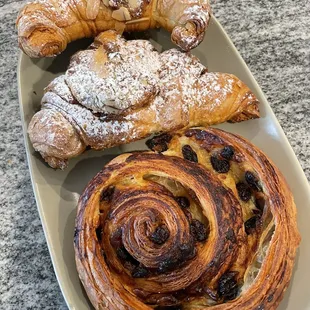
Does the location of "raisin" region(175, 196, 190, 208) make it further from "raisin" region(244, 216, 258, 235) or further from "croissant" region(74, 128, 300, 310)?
"raisin" region(244, 216, 258, 235)

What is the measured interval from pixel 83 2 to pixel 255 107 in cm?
40

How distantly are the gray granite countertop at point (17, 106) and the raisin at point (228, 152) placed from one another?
316 mm

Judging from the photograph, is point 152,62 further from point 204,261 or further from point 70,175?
point 204,261

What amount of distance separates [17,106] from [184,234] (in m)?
0.55

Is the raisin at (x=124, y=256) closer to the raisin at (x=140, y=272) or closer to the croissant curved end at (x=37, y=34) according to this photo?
the raisin at (x=140, y=272)

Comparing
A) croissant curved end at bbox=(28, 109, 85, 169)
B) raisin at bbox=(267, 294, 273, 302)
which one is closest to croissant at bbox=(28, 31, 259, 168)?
croissant curved end at bbox=(28, 109, 85, 169)

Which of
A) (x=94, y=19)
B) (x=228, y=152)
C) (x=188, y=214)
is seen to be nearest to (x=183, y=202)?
(x=188, y=214)

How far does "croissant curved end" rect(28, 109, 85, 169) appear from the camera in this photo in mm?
989

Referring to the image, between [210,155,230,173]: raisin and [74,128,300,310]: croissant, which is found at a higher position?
[210,155,230,173]: raisin

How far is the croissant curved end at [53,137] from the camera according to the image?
0.99 meters

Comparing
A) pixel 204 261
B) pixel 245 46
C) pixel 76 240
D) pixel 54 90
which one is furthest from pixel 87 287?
pixel 245 46

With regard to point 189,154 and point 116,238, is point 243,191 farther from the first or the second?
point 116,238

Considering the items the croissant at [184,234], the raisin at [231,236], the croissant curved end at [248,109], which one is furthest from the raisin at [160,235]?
the croissant curved end at [248,109]

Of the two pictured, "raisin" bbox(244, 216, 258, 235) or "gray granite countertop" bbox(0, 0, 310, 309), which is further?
"gray granite countertop" bbox(0, 0, 310, 309)
